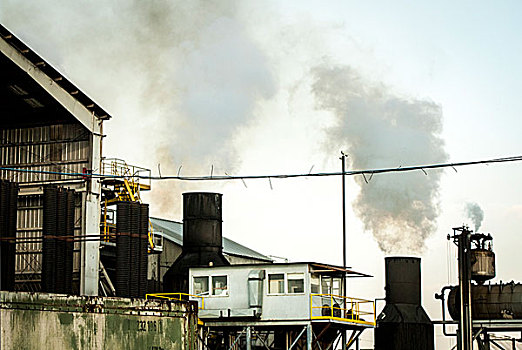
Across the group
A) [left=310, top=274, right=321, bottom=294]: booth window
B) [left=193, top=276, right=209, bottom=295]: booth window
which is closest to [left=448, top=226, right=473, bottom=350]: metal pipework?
[left=310, top=274, right=321, bottom=294]: booth window

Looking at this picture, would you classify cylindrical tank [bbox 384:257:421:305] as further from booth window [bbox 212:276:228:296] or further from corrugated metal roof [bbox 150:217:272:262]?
booth window [bbox 212:276:228:296]

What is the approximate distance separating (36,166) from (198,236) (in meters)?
9.84

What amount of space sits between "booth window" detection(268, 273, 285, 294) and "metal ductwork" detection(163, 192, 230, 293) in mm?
9116

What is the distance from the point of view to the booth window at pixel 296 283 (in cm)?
4156

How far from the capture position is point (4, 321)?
1092 inches

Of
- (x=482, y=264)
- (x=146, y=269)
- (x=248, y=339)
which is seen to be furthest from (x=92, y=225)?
(x=482, y=264)

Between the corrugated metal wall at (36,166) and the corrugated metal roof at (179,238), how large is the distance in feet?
34.0

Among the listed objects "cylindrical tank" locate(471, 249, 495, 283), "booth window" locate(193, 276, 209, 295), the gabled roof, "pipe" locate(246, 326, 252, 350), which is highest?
the gabled roof

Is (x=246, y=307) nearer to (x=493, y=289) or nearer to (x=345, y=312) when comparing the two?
(x=345, y=312)

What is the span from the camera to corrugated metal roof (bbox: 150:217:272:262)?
196ft

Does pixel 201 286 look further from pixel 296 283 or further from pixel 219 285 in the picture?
pixel 296 283

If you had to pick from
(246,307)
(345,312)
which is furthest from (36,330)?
(345,312)

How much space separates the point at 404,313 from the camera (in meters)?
55.2

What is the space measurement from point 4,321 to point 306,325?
1659 centimetres
